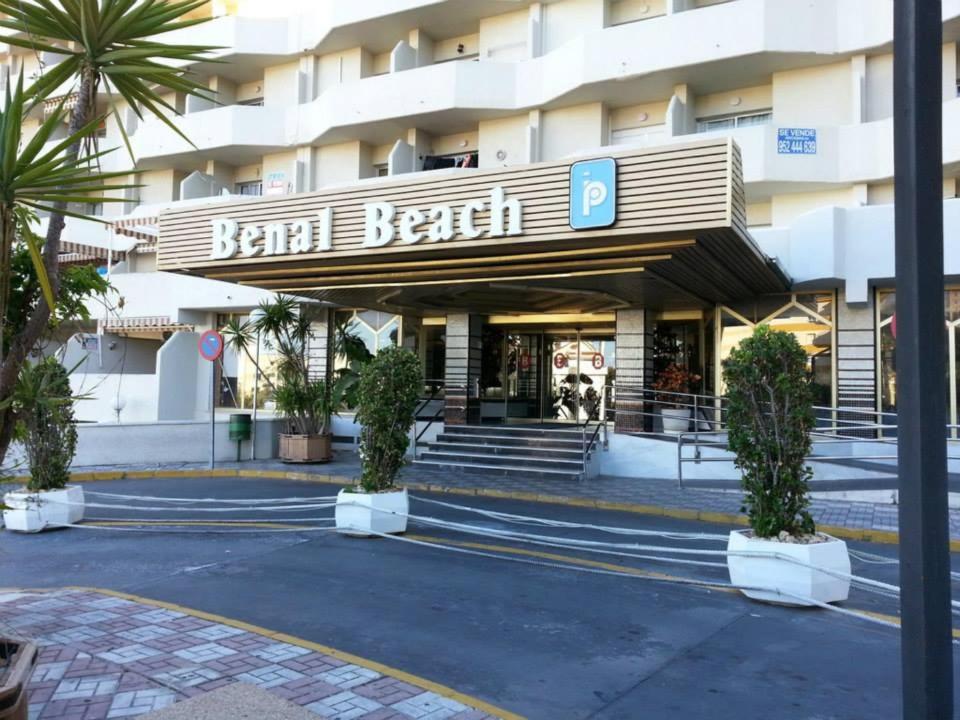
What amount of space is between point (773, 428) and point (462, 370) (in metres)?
11.6

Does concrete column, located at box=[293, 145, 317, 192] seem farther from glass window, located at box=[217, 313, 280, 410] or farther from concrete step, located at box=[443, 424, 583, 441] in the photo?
concrete step, located at box=[443, 424, 583, 441]

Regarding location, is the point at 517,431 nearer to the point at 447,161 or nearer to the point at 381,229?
the point at 381,229

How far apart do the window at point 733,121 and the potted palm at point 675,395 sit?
587cm

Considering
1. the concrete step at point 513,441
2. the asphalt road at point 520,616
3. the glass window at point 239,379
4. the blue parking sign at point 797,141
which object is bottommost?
the asphalt road at point 520,616

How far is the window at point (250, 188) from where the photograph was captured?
24859mm

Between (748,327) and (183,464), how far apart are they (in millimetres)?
12721

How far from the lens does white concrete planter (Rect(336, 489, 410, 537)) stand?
8.91 meters

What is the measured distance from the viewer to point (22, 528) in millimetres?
9500

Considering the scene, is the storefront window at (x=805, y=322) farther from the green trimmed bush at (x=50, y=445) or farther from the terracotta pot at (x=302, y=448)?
the green trimmed bush at (x=50, y=445)

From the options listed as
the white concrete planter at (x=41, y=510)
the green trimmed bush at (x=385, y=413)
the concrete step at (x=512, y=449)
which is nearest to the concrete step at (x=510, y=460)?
the concrete step at (x=512, y=449)

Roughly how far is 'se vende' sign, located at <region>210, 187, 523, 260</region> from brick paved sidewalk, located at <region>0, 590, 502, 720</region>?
703cm

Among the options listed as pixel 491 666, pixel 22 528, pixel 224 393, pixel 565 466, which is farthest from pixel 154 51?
pixel 224 393

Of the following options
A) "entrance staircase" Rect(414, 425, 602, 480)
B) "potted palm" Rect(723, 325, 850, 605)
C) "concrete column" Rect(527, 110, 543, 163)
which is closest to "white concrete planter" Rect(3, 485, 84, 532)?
"entrance staircase" Rect(414, 425, 602, 480)

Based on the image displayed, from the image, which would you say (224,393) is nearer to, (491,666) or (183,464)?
(183,464)
